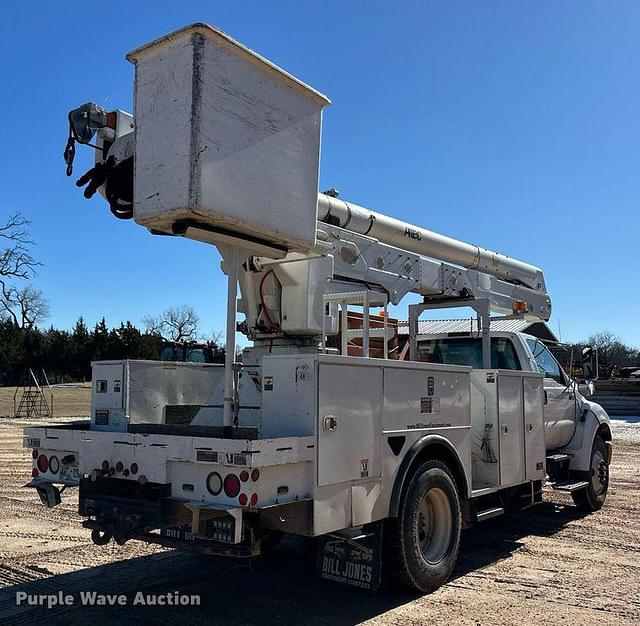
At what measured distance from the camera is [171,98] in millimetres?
4852

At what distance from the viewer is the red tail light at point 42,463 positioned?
5801mm

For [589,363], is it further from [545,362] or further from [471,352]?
[471,352]

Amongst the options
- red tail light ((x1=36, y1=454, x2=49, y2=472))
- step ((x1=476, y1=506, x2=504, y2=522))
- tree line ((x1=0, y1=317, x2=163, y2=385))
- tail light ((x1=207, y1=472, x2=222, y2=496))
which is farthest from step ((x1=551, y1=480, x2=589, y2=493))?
tree line ((x1=0, y1=317, x2=163, y2=385))

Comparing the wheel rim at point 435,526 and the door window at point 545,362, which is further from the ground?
the door window at point 545,362

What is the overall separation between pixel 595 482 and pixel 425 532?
4.57 metres

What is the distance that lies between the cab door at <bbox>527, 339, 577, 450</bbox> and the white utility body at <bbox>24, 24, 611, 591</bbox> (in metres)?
1.47

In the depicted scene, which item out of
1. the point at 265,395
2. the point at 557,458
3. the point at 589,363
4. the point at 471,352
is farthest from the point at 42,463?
the point at 589,363

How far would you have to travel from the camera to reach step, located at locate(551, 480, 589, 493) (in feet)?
28.4

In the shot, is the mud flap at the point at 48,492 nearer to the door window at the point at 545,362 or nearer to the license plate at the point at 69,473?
the license plate at the point at 69,473

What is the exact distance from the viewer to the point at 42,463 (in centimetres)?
584

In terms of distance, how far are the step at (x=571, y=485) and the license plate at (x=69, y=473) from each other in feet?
18.9

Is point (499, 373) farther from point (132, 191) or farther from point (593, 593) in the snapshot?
point (132, 191)

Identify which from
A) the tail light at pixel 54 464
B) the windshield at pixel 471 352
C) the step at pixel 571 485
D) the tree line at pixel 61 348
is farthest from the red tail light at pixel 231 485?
the tree line at pixel 61 348

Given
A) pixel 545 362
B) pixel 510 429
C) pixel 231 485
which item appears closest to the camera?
pixel 231 485
